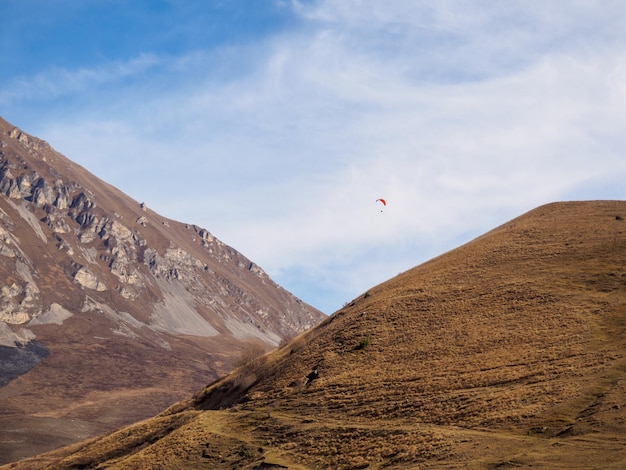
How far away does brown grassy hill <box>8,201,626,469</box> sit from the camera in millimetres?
37562

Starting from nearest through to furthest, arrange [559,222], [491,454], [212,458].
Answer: [491,454] < [212,458] < [559,222]

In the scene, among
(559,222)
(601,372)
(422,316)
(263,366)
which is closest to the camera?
(601,372)

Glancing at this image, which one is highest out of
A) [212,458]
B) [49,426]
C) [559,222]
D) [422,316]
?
[559,222]

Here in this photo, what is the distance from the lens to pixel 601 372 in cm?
4209

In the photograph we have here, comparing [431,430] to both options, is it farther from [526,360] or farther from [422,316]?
[422,316]

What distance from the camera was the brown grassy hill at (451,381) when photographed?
37.6m

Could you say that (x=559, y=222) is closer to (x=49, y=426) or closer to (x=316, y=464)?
(x=316, y=464)

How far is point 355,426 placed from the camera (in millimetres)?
46156

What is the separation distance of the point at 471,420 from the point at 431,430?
2686mm

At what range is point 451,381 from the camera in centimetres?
4906

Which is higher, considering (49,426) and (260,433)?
(260,433)

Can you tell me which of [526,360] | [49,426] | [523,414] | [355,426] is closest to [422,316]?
[526,360]

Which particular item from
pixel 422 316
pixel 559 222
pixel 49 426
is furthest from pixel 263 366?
pixel 49 426

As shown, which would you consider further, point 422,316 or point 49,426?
point 49,426
